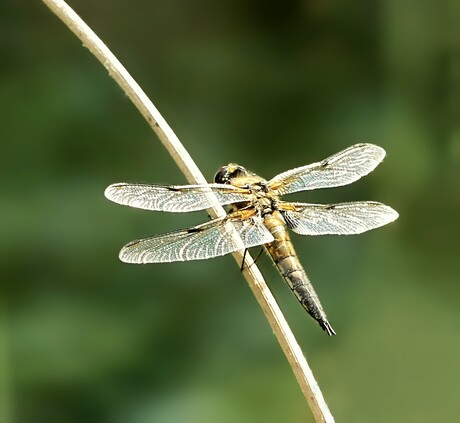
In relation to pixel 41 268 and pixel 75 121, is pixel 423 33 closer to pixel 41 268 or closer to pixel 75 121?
pixel 75 121

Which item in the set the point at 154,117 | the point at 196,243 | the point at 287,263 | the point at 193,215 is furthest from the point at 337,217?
the point at 193,215

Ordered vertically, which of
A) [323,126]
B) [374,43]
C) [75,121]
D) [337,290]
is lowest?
[337,290]

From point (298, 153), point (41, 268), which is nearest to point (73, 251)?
point (41, 268)

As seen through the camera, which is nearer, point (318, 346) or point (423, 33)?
point (318, 346)

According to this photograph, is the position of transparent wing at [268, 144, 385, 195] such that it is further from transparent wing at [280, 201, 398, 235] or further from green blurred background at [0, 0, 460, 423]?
green blurred background at [0, 0, 460, 423]

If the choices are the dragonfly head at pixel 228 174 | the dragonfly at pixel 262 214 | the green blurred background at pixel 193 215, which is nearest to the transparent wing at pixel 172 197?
the dragonfly at pixel 262 214
